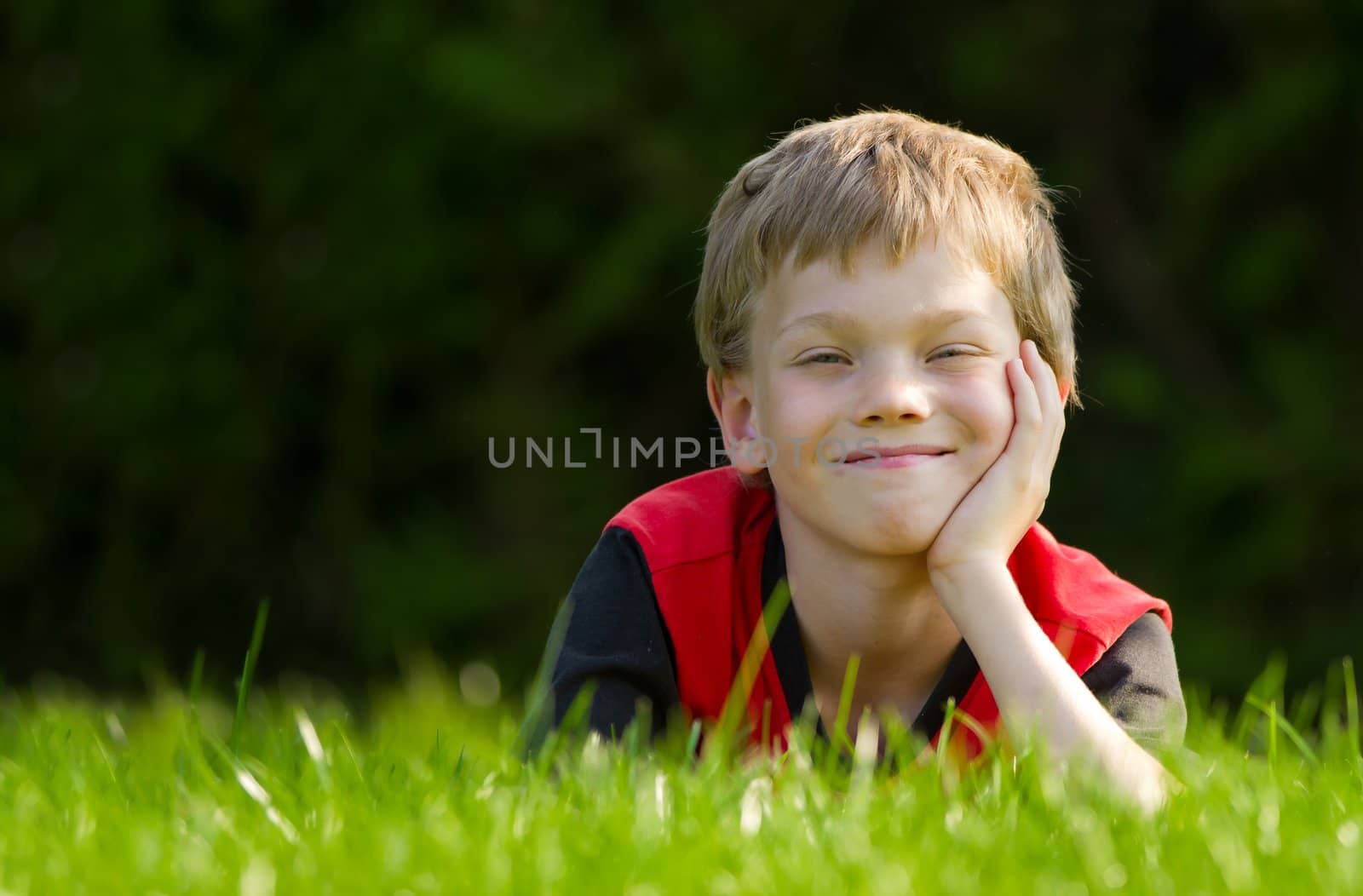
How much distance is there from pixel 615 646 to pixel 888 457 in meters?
0.55

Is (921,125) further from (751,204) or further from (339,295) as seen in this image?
(339,295)

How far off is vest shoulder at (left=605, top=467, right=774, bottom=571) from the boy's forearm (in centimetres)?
44

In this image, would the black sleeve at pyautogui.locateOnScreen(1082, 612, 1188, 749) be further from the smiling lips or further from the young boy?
the smiling lips

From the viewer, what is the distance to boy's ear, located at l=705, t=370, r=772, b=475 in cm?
253

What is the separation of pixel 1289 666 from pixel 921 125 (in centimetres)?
289

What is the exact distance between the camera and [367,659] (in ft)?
18.3

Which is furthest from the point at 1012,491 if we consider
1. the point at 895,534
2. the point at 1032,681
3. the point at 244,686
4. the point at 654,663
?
the point at 244,686

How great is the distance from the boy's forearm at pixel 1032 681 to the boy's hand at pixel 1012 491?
32mm

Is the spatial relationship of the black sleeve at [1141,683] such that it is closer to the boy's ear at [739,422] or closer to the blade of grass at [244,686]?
the boy's ear at [739,422]

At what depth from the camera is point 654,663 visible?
2.37 meters

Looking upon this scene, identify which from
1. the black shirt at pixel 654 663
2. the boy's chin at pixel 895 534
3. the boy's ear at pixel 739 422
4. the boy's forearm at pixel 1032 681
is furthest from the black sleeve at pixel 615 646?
the boy's forearm at pixel 1032 681

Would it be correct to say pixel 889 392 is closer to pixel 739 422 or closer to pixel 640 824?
pixel 739 422

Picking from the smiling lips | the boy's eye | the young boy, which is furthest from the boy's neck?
the boy's eye

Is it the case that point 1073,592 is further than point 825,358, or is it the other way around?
point 1073,592
